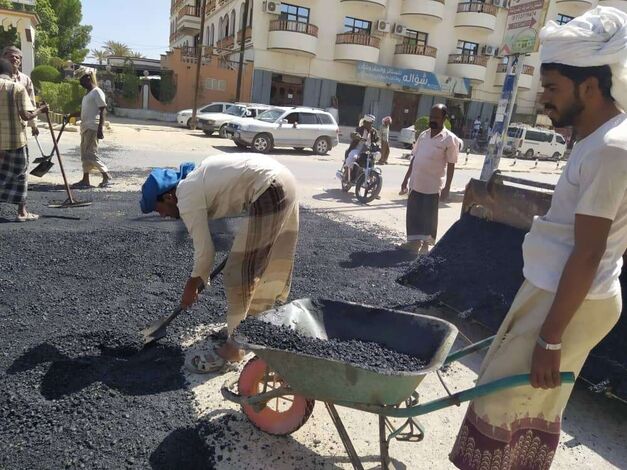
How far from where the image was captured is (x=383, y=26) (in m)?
29.1

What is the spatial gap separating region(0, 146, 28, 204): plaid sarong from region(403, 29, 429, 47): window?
28989 mm

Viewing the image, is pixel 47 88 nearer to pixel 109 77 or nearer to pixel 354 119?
pixel 109 77

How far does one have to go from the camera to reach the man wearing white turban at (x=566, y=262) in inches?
Answer: 55.1

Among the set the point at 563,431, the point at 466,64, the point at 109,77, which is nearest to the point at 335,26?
the point at 466,64

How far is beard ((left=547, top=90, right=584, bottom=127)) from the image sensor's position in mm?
1523

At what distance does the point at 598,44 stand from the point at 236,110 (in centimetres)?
1890

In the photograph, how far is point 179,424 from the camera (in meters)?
2.48

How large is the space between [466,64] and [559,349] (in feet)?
109

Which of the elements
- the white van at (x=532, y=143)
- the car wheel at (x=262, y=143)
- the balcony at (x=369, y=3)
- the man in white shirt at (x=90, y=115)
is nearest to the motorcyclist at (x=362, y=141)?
the man in white shirt at (x=90, y=115)

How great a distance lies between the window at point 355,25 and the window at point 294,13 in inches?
104

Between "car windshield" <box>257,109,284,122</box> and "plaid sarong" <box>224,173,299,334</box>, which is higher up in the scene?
"car windshield" <box>257,109,284,122</box>

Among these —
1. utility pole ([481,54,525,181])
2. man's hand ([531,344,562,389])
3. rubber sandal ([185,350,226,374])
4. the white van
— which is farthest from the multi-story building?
man's hand ([531,344,562,389])

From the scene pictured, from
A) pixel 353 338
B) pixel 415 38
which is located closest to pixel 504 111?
pixel 353 338

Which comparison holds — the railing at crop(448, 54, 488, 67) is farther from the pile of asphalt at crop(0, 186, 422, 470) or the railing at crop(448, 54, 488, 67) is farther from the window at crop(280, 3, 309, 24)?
the pile of asphalt at crop(0, 186, 422, 470)
